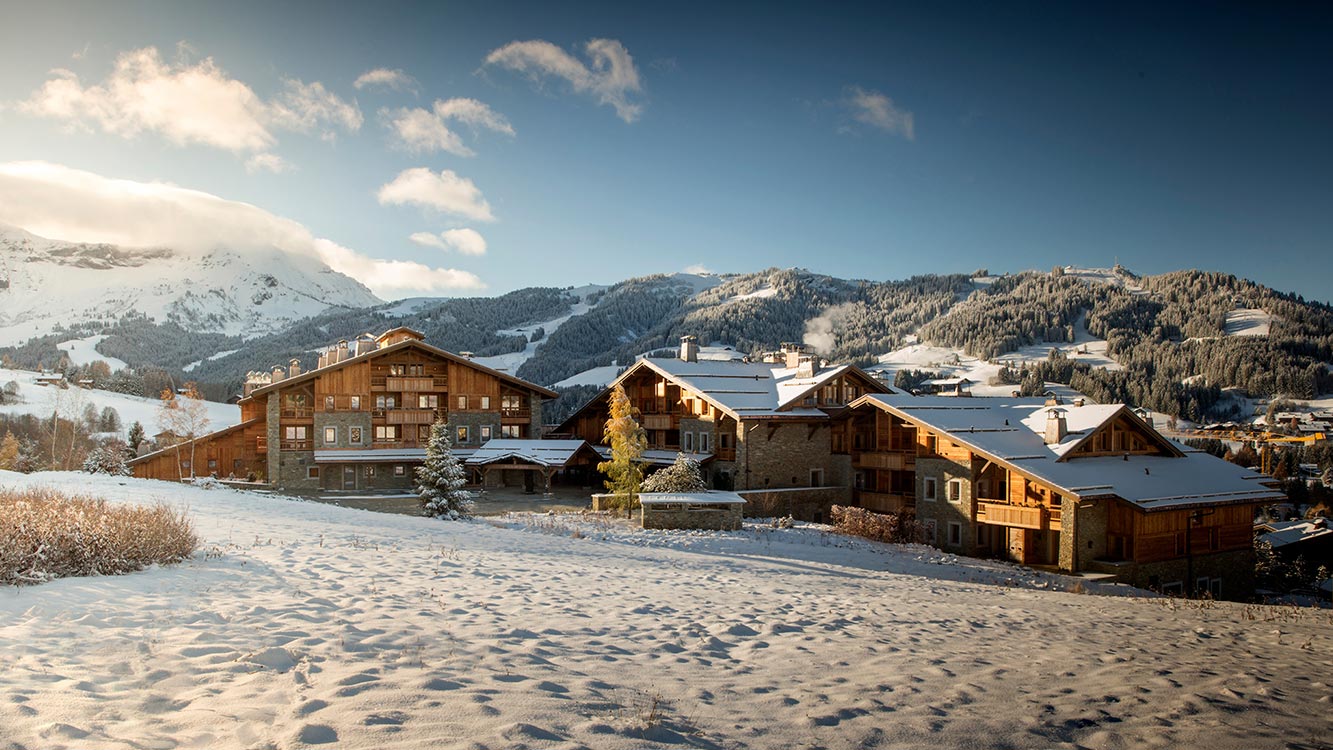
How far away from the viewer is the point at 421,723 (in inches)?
222

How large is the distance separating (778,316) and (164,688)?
163 m

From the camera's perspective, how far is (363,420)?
47219 mm

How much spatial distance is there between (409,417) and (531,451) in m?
8.74

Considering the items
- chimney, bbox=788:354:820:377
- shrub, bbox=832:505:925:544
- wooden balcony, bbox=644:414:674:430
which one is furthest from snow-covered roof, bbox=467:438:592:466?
shrub, bbox=832:505:925:544

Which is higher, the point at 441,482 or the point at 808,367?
the point at 808,367

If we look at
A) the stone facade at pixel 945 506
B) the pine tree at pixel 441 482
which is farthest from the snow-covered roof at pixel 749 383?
the pine tree at pixel 441 482

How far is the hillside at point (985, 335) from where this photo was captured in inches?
4648

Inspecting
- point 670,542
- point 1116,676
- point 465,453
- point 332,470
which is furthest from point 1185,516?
point 332,470

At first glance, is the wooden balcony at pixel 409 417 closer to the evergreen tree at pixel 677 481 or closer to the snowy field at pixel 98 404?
the evergreen tree at pixel 677 481

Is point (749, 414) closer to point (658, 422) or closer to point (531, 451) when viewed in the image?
point (658, 422)

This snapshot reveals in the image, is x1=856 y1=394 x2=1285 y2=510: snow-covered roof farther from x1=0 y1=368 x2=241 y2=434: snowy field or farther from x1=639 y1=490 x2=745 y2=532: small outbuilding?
x1=0 y1=368 x2=241 y2=434: snowy field

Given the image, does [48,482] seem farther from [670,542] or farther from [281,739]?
[281,739]

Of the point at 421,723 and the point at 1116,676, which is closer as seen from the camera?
the point at 421,723

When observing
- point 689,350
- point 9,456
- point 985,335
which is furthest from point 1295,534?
point 985,335
